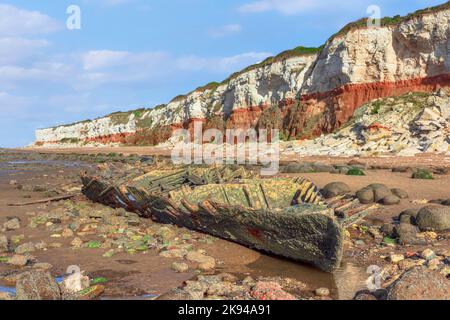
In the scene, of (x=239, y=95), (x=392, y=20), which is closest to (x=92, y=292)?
(x=392, y=20)

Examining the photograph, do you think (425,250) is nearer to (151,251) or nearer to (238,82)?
(151,251)

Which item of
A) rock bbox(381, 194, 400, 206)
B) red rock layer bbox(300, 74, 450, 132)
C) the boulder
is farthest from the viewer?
red rock layer bbox(300, 74, 450, 132)

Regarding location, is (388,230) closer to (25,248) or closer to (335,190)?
(335,190)

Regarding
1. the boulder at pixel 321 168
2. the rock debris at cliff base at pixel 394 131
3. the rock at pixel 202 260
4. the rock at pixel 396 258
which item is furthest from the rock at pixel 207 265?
the rock debris at cliff base at pixel 394 131

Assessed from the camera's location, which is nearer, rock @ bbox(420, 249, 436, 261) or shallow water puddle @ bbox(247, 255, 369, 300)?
shallow water puddle @ bbox(247, 255, 369, 300)

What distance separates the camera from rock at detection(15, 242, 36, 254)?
23.6 ft

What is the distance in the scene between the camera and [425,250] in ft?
22.1

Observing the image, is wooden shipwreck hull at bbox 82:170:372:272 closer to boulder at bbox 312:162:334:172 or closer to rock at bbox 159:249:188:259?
rock at bbox 159:249:188:259

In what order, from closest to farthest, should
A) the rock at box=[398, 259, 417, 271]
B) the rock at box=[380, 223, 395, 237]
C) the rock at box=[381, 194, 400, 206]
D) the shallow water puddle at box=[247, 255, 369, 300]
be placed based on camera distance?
the shallow water puddle at box=[247, 255, 369, 300], the rock at box=[398, 259, 417, 271], the rock at box=[380, 223, 395, 237], the rock at box=[381, 194, 400, 206]

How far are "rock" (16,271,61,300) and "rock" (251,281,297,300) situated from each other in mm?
2389

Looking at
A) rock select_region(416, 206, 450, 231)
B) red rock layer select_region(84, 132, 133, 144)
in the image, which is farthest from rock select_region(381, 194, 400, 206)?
red rock layer select_region(84, 132, 133, 144)

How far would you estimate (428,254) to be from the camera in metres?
6.54

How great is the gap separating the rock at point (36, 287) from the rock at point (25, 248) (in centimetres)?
304
